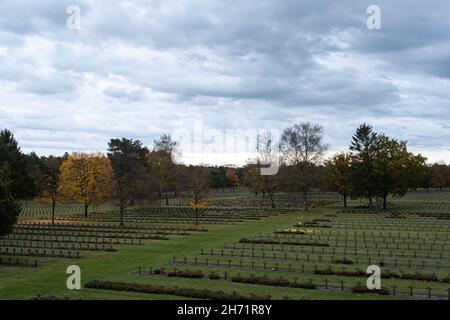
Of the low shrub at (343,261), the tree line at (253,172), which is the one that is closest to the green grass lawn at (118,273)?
the low shrub at (343,261)

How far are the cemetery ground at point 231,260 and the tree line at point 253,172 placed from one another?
10.4 m

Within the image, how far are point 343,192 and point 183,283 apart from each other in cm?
7312

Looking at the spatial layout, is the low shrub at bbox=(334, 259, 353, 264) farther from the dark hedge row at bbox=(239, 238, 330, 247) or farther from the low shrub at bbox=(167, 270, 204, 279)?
the low shrub at bbox=(167, 270, 204, 279)

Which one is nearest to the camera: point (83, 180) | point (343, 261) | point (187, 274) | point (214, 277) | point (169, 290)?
point (169, 290)

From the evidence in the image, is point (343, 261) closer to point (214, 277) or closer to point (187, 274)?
point (214, 277)

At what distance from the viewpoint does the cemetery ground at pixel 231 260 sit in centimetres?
2566

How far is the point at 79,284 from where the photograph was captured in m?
26.8

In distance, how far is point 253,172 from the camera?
95.6 metres

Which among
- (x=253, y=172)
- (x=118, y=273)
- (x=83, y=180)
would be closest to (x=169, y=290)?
(x=118, y=273)

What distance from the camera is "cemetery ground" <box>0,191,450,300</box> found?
84.2 feet

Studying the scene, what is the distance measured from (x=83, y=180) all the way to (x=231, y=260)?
50053 millimetres

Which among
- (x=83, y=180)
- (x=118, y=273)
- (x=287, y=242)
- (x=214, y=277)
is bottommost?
(x=118, y=273)
